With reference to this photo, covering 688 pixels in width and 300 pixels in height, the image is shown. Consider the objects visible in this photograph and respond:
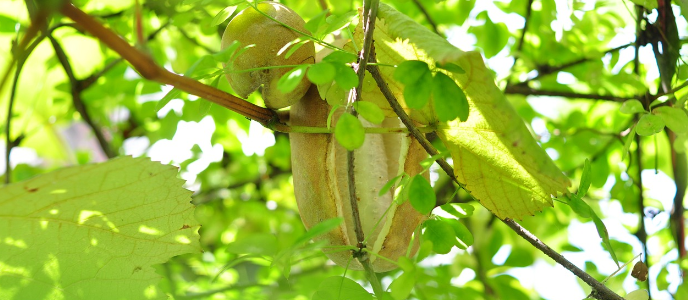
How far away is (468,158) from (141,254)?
339mm

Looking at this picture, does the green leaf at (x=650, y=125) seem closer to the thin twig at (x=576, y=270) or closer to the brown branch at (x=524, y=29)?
the thin twig at (x=576, y=270)

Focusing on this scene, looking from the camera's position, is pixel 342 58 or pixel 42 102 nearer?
pixel 342 58

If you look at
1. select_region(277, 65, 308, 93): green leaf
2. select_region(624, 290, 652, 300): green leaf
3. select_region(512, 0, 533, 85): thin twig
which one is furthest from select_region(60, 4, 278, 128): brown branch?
select_region(512, 0, 533, 85): thin twig

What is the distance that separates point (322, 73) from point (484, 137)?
15 cm

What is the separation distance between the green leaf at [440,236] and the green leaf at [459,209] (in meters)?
0.07

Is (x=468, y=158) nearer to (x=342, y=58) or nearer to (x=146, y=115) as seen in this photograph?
(x=342, y=58)

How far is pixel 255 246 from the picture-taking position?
2.01 feet

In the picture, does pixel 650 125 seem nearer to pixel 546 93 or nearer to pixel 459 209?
pixel 459 209

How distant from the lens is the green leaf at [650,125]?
25.6 inches

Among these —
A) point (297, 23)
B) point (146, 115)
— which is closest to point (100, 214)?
point (297, 23)

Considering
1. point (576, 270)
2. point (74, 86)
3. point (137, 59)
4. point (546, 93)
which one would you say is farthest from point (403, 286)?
point (74, 86)

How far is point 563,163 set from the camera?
4.33 ft

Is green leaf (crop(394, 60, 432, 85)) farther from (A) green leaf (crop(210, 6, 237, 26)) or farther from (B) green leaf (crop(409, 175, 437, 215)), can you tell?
(A) green leaf (crop(210, 6, 237, 26))

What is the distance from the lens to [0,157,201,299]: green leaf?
59 centimetres
